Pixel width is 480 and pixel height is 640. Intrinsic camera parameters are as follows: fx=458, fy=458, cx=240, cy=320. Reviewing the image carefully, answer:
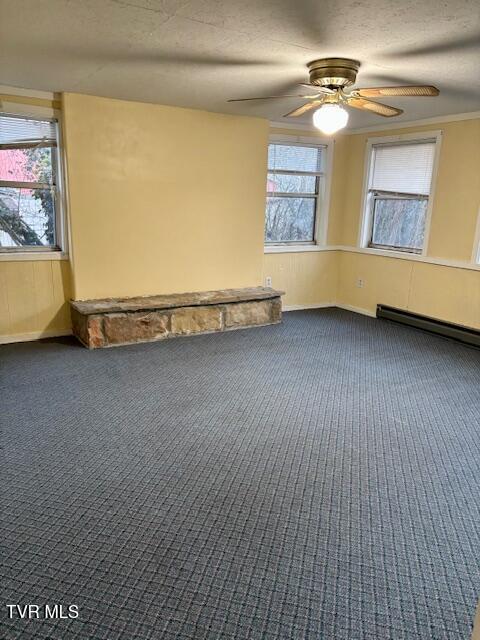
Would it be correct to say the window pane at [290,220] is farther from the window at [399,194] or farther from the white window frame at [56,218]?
the white window frame at [56,218]

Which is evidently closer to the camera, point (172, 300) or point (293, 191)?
point (172, 300)

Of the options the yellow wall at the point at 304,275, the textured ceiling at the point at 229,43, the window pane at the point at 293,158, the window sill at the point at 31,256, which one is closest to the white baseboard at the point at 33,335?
the window sill at the point at 31,256

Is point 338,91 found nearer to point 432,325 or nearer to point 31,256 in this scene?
point 432,325

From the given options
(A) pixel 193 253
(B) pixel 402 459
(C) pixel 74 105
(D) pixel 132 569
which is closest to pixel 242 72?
(C) pixel 74 105

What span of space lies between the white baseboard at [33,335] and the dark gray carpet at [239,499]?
0.47m

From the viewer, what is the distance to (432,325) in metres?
5.04

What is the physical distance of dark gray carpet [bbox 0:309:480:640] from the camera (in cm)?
163

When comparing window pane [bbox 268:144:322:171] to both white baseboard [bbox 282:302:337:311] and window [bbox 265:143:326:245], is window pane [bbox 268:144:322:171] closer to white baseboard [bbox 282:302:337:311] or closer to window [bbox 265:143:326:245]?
window [bbox 265:143:326:245]

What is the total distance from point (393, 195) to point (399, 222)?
0.33m

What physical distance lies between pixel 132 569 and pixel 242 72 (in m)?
3.02

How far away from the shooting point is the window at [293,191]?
18.4 ft

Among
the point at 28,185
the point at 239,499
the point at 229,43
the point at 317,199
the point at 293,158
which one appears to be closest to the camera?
the point at 239,499

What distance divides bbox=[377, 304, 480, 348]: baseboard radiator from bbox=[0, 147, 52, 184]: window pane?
4.00m

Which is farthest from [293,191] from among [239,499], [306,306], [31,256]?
[239,499]
